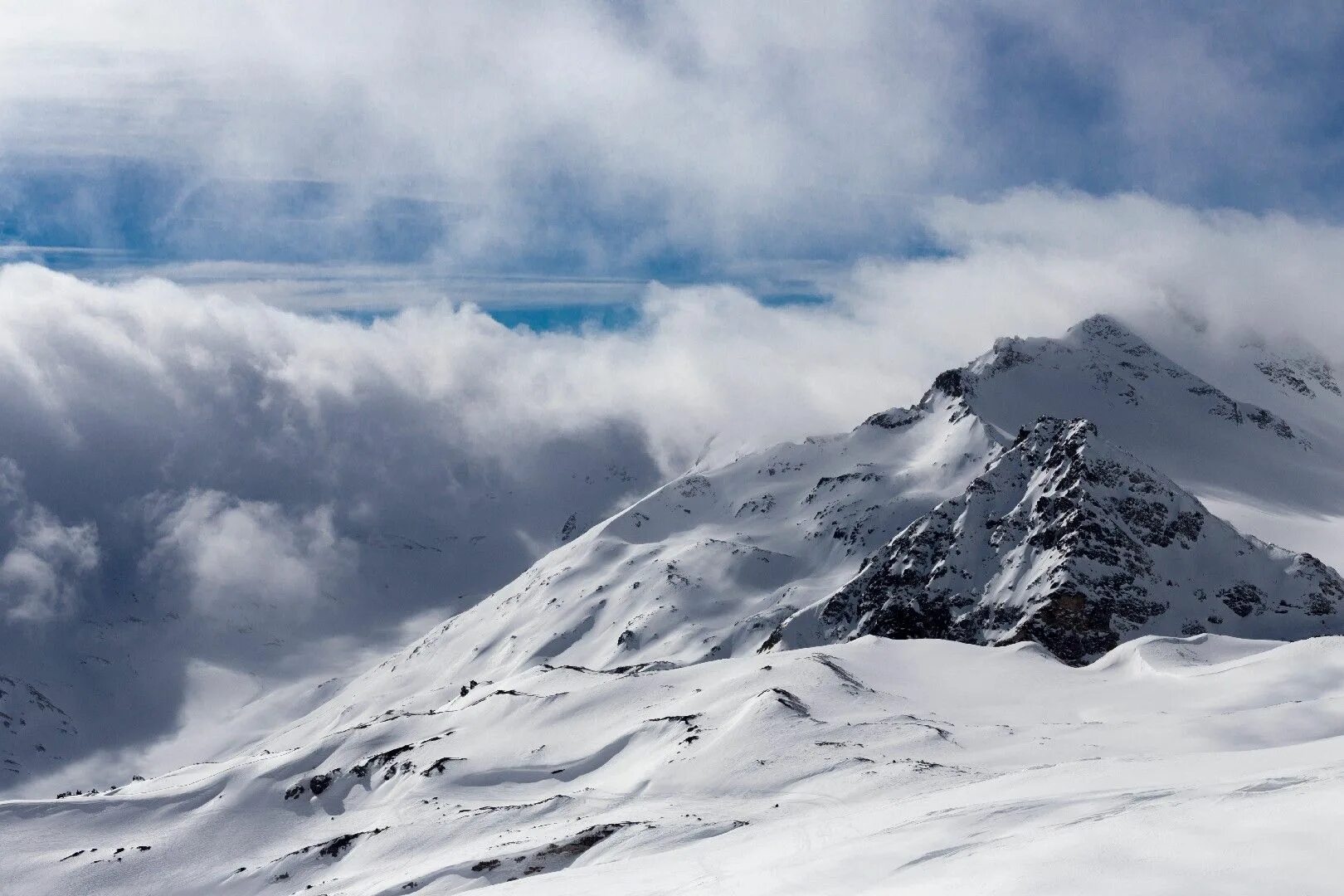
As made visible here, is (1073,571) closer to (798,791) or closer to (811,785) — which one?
(811,785)

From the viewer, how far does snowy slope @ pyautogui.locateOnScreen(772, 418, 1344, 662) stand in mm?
144250

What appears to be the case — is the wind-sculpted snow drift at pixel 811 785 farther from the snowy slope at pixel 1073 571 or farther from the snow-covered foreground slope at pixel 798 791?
the snowy slope at pixel 1073 571

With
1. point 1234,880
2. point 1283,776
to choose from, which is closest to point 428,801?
point 1283,776

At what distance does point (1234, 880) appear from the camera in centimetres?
2281

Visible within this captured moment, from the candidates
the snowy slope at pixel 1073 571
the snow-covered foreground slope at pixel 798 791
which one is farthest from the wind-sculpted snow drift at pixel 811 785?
the snowy slope at pixel 1073 571

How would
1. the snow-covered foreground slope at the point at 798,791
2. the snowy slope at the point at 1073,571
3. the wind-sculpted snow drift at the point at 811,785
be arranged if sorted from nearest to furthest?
the snow-covered foreground slope at the point at 798,791 → the wind-sculpted snow drift at the point at 811,785 → the snowy slope at the point at 1073,571

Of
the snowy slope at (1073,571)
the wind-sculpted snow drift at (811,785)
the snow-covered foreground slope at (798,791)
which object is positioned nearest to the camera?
the snow-covered foreground slope at (798,791)

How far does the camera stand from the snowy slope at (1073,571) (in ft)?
473

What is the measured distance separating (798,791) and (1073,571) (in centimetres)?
9524

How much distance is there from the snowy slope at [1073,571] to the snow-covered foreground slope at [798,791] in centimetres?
4276

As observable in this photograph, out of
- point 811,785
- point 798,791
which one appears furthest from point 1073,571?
point 798,791

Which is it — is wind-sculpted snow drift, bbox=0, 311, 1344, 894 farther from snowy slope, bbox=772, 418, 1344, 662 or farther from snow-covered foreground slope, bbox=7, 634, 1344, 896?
snowy slope, bbox=772, 418, 1344, 662

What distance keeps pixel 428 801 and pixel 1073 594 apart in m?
97.2

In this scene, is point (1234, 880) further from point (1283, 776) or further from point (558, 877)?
point (558, 877)
